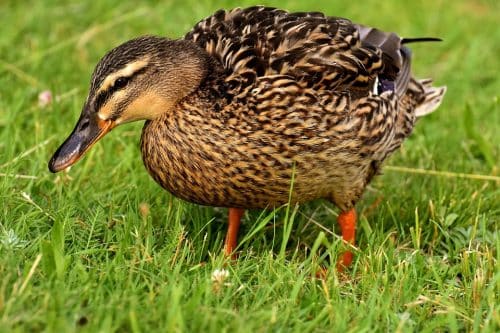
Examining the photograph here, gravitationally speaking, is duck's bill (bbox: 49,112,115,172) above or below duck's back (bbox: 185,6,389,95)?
below

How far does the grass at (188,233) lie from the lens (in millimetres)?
3283

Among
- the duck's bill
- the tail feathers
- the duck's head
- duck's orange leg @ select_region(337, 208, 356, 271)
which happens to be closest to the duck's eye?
the duck's head

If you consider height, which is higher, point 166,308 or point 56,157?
point 56,157

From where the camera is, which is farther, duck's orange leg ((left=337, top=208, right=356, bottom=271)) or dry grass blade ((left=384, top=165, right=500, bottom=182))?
dry grass blade ((left=384, top=165, right=500, bottom=182))

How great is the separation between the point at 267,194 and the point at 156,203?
0.67m

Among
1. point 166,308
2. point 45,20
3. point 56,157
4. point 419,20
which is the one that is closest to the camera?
point 166,308

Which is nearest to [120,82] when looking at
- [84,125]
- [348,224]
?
[84,125]

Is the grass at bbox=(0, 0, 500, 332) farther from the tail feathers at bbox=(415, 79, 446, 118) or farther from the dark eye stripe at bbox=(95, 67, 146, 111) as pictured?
the dark eye stripe at bbox=(95, 67, 146, 111)

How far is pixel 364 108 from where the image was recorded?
14.0 ft

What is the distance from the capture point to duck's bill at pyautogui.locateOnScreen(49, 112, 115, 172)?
388 centimetres

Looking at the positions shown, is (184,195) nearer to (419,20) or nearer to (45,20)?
(45,20)

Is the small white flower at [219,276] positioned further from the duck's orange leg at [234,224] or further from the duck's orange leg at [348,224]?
the duck's orange leg at [348,224]

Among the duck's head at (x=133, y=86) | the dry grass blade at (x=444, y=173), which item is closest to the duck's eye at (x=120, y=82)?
the duck's head at (x=133, y=86)

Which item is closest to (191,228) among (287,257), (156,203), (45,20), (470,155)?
(156,203)
